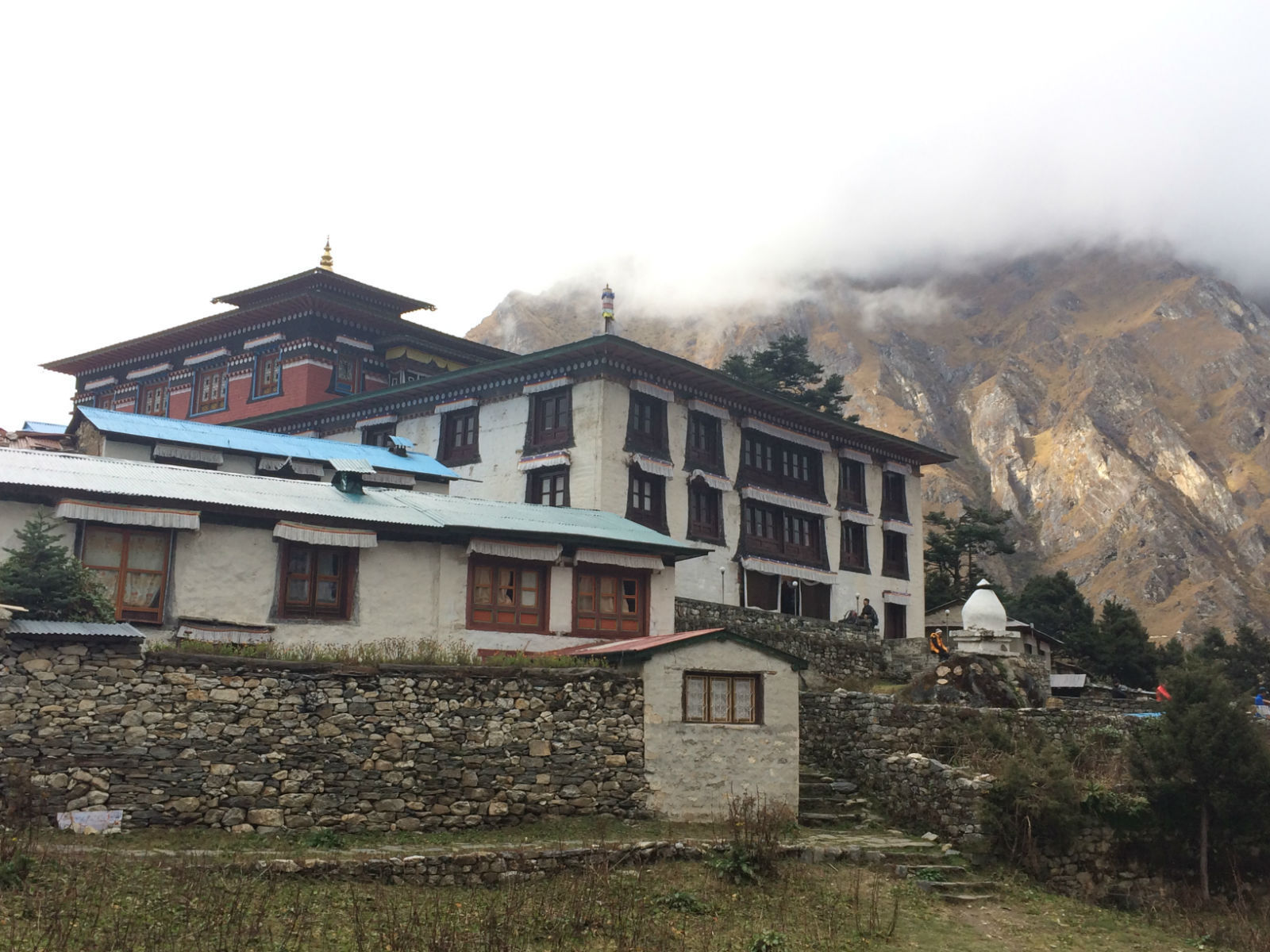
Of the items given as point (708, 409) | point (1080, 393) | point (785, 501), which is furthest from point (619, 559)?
point (1080, 393)

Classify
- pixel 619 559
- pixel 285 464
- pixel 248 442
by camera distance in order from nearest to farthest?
pixel 619 559
pixel 285 464
pixel 248 442

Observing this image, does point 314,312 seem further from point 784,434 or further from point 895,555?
point 895,555

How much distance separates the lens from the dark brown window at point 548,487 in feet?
130

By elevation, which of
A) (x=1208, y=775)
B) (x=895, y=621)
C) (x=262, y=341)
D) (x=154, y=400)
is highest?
(x=262, y=341)

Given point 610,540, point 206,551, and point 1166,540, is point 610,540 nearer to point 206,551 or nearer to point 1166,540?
point 206,551

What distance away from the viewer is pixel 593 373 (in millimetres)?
39562

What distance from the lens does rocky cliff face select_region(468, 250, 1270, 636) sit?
122062mm

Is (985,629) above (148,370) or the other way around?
the other way around

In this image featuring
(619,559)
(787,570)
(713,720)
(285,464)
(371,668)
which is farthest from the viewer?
(787,570)

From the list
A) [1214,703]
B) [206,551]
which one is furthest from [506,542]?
[1214,703]

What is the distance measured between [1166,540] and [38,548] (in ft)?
393

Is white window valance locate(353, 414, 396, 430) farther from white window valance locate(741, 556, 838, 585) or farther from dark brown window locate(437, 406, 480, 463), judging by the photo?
white window valance locate(741, 556, 838, 585)

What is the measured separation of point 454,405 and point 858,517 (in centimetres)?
1751

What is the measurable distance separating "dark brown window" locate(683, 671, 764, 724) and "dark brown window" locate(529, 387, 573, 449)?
1870 cm
